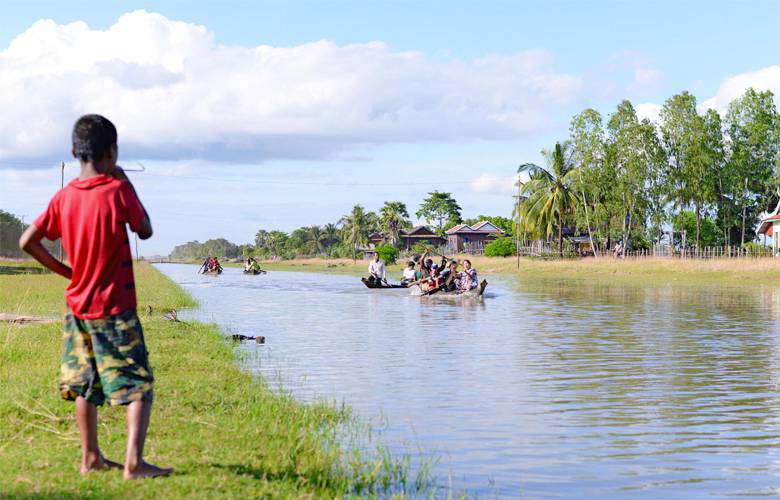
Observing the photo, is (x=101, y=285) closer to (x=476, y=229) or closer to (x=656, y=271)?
(x=656, y=271)

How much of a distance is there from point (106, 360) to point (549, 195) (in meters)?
68.2

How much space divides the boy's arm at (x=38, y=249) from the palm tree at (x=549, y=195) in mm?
65863

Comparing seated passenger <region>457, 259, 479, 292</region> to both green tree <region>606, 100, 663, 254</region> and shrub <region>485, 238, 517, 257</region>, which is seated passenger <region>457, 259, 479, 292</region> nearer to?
green tree <region>606, 100, 663, 254</region>

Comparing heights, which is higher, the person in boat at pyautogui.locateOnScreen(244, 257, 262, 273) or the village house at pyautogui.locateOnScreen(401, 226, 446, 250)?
the village house at pyautogui.locateOnScreen(401, 226, 446, 250)

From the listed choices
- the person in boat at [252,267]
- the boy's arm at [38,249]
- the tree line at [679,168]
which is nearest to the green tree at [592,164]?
the tree line at [679,168]

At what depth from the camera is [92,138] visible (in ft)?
18.1

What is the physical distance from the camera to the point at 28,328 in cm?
1603

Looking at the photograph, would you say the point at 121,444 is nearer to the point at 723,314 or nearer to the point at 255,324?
the point at 255,324

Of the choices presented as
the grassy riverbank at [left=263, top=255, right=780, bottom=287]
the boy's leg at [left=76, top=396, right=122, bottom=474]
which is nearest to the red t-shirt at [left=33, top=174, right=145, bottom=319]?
the boy's leg at [left=76, top=396, right=122, bottom=474]

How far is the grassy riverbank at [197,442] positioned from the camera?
5711 mm

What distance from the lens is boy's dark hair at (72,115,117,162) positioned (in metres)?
5.52

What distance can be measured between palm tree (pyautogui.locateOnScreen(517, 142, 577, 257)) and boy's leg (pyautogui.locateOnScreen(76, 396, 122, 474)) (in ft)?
217

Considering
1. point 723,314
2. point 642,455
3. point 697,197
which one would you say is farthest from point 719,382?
point 697,197

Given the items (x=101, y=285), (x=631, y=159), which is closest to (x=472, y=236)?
(x=631, y=159)
